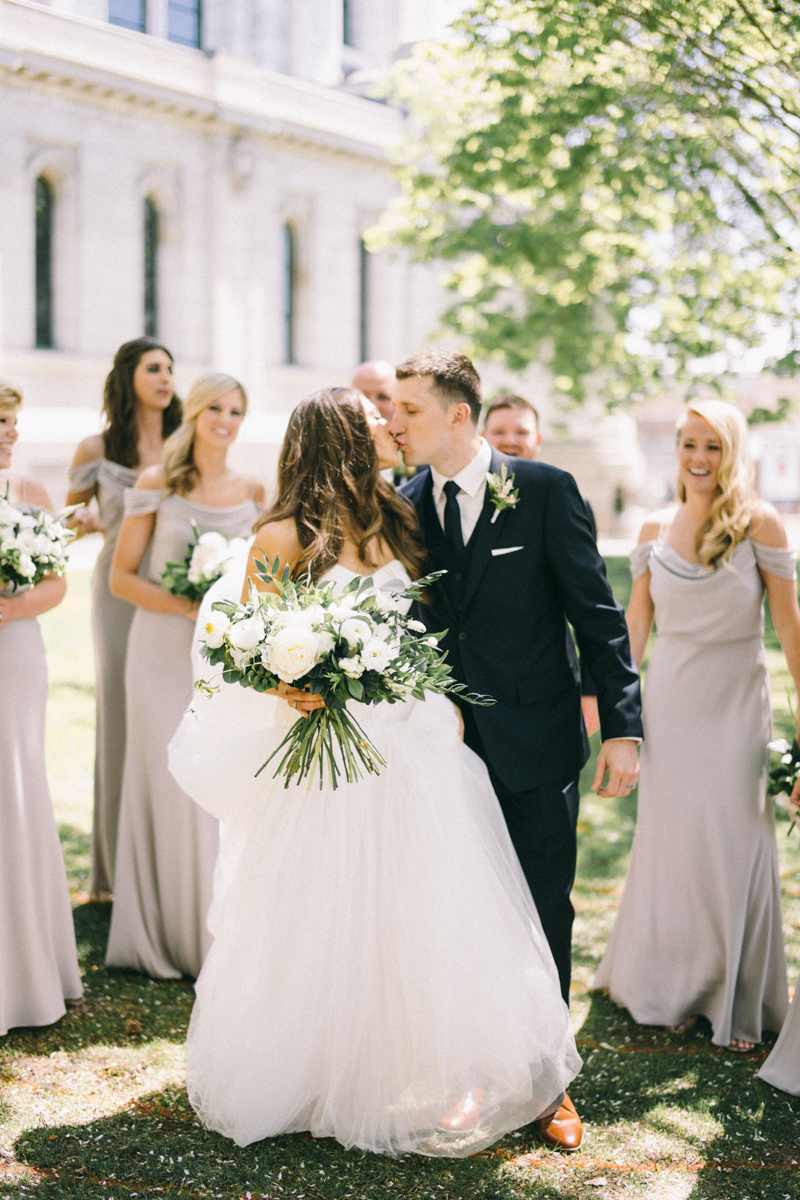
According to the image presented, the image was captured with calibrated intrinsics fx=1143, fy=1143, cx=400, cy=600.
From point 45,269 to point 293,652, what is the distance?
85.9 ft

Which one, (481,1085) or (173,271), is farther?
(173,271)

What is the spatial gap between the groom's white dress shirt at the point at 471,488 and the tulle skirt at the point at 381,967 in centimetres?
69

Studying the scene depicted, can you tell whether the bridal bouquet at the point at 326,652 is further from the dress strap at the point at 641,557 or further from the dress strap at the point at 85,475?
the dress strap at the point at 85,475

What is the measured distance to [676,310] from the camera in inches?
674

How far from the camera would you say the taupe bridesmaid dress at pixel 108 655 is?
A: 6.54 m

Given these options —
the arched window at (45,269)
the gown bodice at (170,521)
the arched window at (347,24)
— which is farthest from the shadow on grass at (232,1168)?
the arched window at (347,24)

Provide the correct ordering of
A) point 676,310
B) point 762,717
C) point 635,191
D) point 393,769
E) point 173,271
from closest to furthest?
1. point 393,769
2. point 762,717
3. point 635,191
4. point 676,310
5. point 173,271

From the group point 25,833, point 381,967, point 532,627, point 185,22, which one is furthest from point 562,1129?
point 185,22

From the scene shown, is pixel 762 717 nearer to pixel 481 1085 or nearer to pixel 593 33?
pixel 481 1085

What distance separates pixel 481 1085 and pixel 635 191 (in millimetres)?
10649

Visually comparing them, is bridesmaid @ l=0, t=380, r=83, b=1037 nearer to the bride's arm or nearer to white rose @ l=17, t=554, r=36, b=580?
white rose @ l=17, t=554, r=36, b=580

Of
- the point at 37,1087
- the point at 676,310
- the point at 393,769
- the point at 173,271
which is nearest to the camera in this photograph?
the point at 393,769

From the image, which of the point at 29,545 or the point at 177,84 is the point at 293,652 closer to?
the point at 29,545

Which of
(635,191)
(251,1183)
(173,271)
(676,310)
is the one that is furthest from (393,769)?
(173,271)
